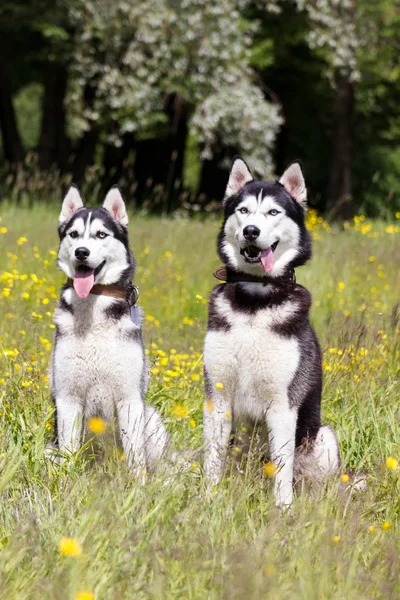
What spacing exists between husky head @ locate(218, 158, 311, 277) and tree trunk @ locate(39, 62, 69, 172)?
15.1 meters

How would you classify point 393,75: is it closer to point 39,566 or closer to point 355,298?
point 355,298

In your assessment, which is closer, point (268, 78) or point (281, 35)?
point (281, 35)

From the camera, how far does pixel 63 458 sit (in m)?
4.16

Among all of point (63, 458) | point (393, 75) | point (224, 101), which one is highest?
point (393, 75)

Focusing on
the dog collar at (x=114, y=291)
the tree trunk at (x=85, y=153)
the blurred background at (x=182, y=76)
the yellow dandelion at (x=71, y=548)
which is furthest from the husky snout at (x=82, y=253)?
the tree trunk at (x=85, y=153)

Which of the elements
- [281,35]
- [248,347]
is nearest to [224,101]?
[281,35]

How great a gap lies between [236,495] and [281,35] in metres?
18.9

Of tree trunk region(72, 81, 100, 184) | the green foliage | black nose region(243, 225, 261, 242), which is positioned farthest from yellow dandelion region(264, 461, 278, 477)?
the green foliage

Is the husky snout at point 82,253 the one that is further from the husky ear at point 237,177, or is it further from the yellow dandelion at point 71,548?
the yellow dandelion at point 71,548

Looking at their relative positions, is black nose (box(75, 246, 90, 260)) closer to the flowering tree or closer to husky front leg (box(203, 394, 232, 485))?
husky front leg (box(203, 394, 232, 485))

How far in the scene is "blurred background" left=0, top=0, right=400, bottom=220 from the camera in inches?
584

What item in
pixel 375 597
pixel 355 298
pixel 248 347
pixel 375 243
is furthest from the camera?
pixel 375 243

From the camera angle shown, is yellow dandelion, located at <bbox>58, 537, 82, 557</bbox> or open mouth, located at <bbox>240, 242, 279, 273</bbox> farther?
open mouth, located at <bbox>240, 242, 279, 273</bbox>

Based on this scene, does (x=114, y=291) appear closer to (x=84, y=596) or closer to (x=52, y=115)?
(x=84, y=596)
